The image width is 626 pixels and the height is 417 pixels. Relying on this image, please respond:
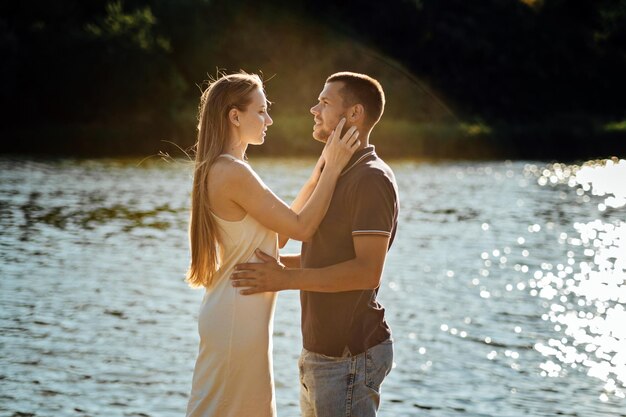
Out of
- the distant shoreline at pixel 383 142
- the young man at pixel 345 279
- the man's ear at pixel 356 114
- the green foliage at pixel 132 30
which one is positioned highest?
the green foliage at pixel 132 30

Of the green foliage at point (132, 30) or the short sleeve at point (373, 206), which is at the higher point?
the green foliage at point (132, 30)

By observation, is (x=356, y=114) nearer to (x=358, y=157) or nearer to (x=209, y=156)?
(x=358, y=157)

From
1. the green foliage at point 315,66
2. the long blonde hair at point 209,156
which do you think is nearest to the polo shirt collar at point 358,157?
the long blonde hair at point 209,156

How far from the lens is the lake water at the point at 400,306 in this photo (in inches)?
451

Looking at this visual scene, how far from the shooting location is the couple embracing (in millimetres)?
4438

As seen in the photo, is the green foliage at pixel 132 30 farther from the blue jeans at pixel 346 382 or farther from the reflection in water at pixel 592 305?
the blue jeans at pixel 346 382

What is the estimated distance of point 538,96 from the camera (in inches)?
2997

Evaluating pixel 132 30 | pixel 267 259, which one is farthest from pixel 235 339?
pixel 132 30

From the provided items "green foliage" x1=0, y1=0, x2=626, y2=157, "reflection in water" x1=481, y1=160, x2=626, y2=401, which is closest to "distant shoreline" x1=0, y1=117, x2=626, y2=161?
"green foliage" x1=0, y1=0, x2=626, y2=157

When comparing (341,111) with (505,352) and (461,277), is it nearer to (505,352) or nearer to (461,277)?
(505,352)

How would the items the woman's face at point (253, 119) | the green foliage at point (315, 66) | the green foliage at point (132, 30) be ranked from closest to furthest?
the woman's face at point (253, 119) → the green foliage at point (315, 66) → the green foliage at point (132, 30)

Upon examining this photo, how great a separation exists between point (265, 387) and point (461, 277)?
50.3ft

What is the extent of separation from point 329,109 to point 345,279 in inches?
28.1

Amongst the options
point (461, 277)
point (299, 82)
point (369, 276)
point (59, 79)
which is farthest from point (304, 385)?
point (299, 82)
